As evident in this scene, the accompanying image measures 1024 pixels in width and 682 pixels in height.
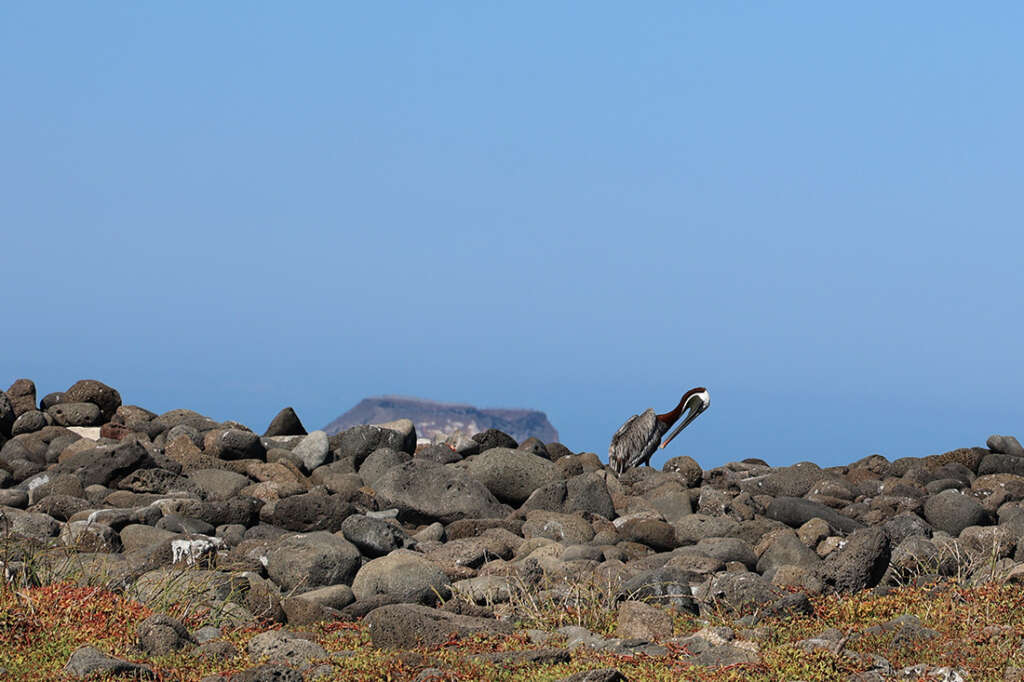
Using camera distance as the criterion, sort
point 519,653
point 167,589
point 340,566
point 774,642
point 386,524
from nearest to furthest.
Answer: point 519,653, point 774,642, point 167,589, point 340,566, point 386,524

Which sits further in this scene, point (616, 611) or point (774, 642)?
point (616, 611)

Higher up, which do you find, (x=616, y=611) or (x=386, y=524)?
(x=386, y=524)

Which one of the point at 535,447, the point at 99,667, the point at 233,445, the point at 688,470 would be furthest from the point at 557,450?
the point at 99,667

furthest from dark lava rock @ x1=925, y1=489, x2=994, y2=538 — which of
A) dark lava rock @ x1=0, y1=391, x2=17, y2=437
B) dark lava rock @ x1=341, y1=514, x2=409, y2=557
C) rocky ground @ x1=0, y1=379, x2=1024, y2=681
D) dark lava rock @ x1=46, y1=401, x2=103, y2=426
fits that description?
dark lava rock @ x1=0, y1=391, x2=17, y2=437

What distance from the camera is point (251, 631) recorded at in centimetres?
743

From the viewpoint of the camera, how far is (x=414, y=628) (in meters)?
7.08

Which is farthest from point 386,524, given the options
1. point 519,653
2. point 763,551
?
point 519,653

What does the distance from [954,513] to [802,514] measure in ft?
5.31

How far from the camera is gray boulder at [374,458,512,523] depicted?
1174 cm

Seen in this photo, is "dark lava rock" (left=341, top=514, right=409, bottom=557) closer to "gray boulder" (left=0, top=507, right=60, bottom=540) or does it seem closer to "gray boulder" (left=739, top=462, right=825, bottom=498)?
"gray boulder" (left=0, top=507, right=60, bottom=540)

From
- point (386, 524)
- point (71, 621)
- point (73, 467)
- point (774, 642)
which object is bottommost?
point (774, 642)

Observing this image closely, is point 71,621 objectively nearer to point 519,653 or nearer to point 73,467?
point 519,653

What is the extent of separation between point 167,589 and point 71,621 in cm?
74

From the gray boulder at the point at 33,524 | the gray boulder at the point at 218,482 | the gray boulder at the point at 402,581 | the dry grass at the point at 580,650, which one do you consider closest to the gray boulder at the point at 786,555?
the dry grass at the point at 580,650
